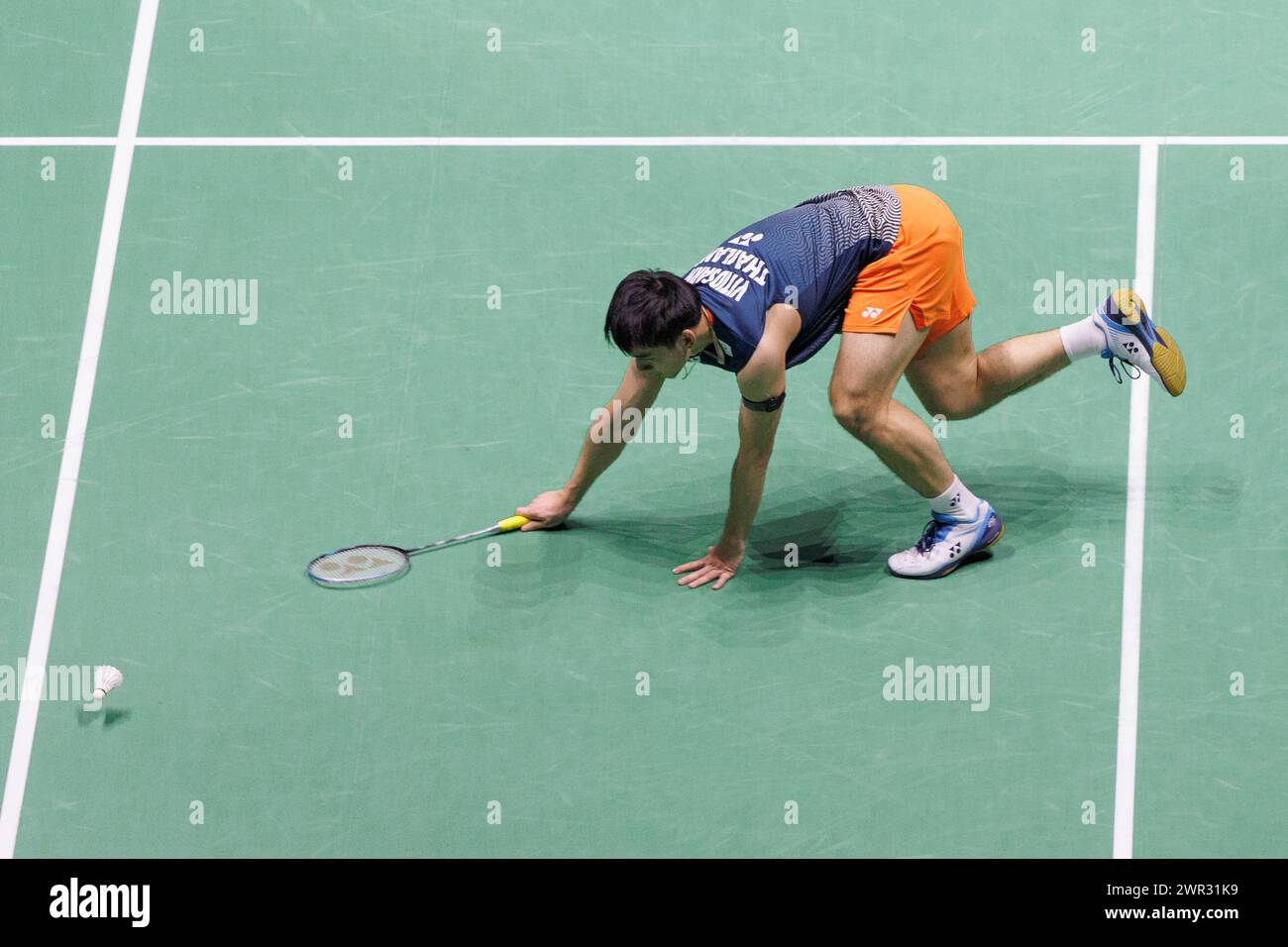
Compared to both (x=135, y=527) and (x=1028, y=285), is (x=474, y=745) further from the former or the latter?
(x=1028, y=285)

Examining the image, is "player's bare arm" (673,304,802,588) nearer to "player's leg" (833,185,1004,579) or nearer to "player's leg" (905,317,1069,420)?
"player's leg" (833,185,1004,579)

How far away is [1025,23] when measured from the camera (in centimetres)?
943

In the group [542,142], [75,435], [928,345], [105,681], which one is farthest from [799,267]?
[75,435]

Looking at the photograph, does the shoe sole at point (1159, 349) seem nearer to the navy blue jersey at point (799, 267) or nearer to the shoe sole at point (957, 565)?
the shoe sole at point (957, 565)

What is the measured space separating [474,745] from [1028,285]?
11.3ft

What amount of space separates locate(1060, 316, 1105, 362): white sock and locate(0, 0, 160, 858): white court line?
4.22m

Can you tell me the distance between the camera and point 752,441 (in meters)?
6.87

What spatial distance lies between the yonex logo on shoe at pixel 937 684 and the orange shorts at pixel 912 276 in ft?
4.25

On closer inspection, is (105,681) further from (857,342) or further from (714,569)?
(857,342)

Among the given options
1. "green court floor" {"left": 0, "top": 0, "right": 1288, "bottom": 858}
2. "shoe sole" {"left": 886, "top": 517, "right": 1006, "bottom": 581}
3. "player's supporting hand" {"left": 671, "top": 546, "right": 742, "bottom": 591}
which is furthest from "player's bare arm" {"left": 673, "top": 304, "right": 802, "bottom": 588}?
"shoe sole" {"left": 886, "top": 517, "right": 1006, "bottom": 581}

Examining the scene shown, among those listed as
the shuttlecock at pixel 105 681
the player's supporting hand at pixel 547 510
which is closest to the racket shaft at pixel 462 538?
the player's supporting hand at pixel 547 510

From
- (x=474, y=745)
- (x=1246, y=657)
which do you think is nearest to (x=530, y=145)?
(x=474, y=745)

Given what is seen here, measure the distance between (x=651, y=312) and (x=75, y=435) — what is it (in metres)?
2.98

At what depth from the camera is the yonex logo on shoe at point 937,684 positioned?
686cm
